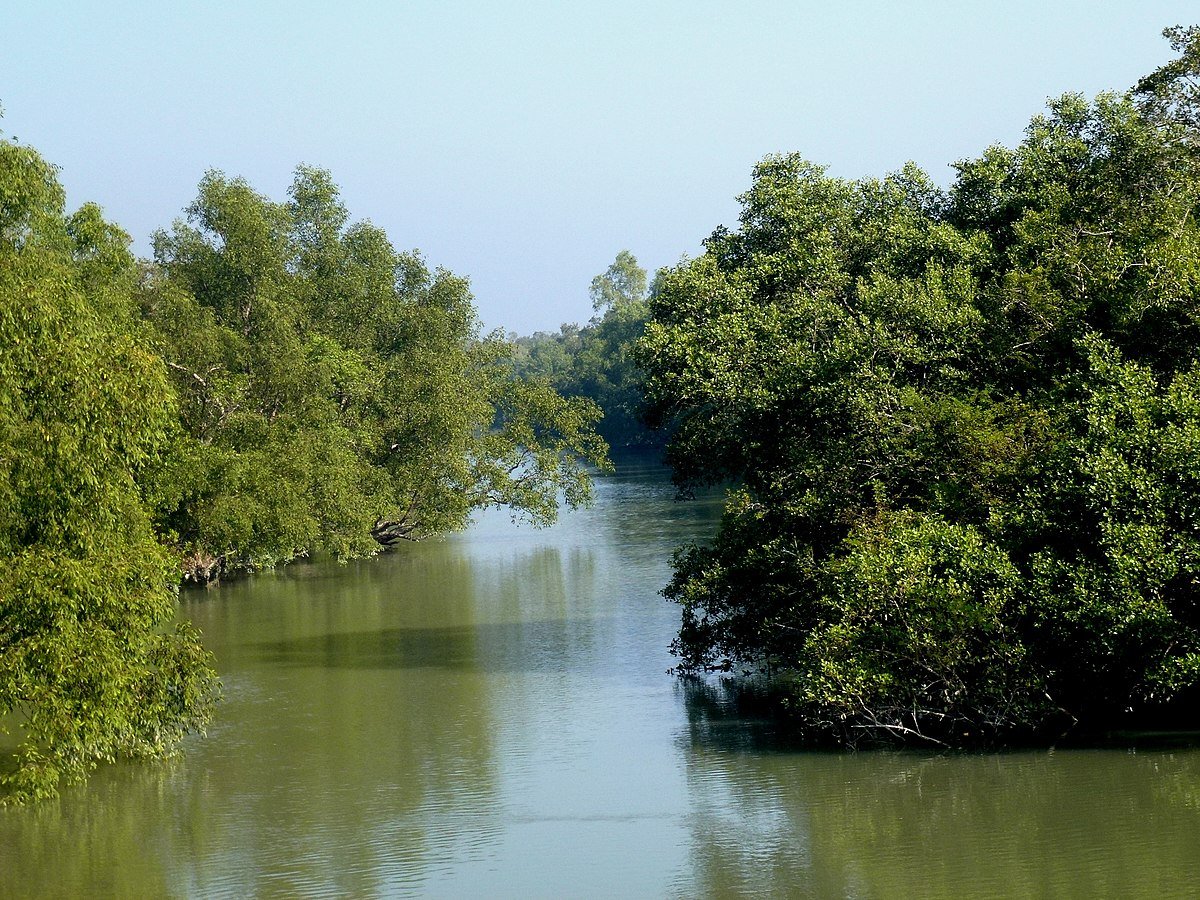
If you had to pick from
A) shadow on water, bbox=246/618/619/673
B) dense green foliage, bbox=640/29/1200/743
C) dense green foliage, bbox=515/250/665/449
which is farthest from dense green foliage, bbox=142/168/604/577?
dense green foliage, bbox=515/250/665/449

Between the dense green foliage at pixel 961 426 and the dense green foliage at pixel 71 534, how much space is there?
9550mm

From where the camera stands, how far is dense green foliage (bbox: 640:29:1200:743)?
1905 cm

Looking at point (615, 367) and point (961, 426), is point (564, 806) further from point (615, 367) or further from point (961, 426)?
point (615, 367)

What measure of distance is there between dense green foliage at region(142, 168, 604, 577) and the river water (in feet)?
33.7

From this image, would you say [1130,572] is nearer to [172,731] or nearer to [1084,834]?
[1084,834]

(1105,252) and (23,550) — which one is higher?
(1105,252)

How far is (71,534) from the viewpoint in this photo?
17828 millimetres

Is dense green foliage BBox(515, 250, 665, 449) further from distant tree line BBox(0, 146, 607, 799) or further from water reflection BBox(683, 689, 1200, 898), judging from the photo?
water reflection BBox(683, 689, 1200, 898)

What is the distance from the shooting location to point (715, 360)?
2488 centimetres

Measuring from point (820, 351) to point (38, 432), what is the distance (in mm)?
12652

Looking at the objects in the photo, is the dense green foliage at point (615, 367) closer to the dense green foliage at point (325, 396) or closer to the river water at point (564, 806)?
the dense green foliage at point (325, 396)

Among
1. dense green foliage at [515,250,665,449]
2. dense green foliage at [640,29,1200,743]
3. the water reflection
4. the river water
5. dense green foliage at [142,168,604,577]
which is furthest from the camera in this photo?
dense green foliage at [515,250,665,449]

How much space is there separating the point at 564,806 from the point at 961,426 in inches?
327

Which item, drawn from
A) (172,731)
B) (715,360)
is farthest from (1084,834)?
(172,731)
